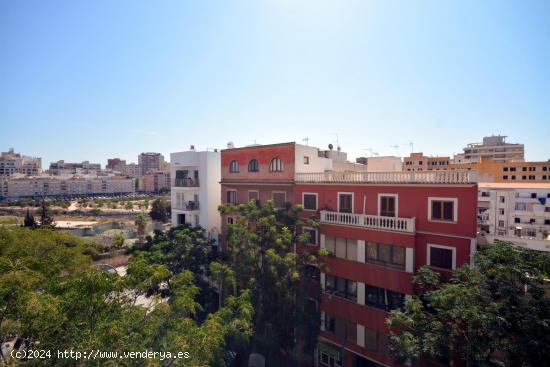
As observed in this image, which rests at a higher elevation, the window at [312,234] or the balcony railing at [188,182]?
the balcony railing at [188,182]

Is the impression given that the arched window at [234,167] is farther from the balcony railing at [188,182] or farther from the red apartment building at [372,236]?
the balcony railing at [188,182]

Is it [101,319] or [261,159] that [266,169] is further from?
[101,319]

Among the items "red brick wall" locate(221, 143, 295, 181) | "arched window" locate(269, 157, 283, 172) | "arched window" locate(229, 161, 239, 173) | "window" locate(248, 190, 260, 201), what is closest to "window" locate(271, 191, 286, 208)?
"red brick wall" locate(221, 143, 295, 181)

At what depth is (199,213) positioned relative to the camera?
30766mm

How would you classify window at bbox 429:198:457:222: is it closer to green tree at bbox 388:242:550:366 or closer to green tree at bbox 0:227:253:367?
green tree at bbox 388:242:550:366

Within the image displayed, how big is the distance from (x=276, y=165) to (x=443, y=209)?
12466 mm

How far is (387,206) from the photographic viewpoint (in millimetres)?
18016

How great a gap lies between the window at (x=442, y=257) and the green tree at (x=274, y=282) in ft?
20.9

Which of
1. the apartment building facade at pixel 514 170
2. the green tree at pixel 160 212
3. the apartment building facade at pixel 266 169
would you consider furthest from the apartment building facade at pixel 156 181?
the apartment building facade at pixel 266 169

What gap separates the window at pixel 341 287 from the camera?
63.0 ft

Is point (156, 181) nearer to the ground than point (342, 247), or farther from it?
farther from it

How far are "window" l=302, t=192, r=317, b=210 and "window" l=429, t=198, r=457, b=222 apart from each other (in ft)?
25.6

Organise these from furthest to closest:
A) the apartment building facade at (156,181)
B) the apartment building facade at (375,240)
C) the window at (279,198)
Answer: the apartment building facade at (156,181) < the window at (279,198) < the apartment building facade at (375,240)

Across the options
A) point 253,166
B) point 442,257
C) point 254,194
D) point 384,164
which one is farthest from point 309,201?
point 384,164
